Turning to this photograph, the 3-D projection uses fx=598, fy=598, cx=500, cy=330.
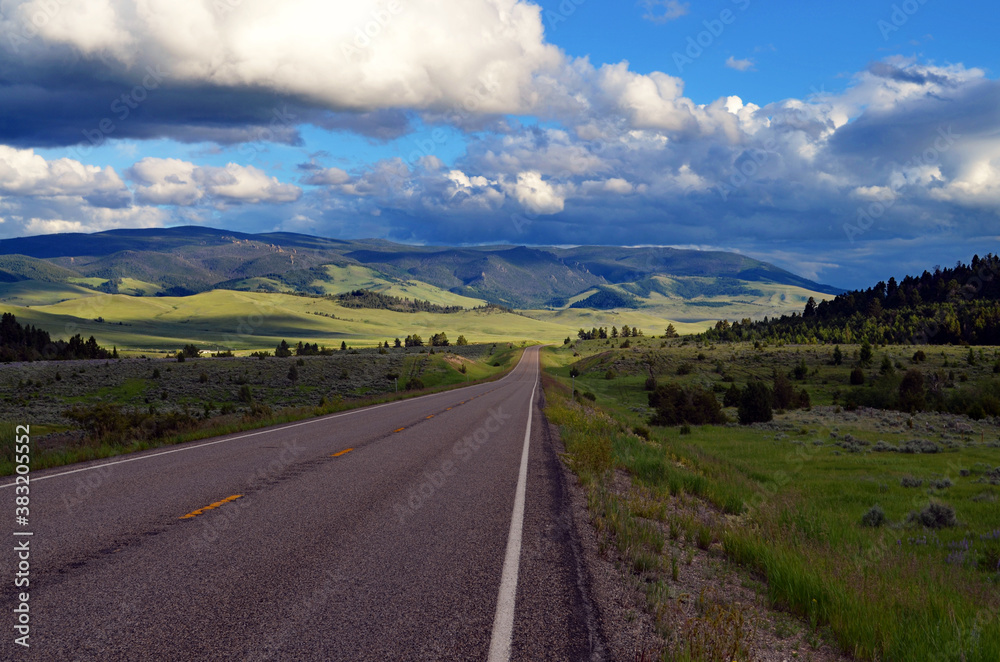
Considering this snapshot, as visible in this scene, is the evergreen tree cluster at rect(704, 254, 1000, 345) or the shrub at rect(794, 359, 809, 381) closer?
the shrub at rect(794, 359, 809, 381)

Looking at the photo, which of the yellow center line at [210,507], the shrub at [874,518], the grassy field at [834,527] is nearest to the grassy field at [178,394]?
the yellow center line at [210,507]

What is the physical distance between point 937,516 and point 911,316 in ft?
398

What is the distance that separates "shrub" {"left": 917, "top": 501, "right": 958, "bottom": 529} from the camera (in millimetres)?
12159

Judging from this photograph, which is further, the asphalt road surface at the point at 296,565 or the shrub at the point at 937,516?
the shrub at the point at 937,516

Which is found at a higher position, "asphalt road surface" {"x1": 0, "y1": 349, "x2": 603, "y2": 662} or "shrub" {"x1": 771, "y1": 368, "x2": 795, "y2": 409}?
"asphalt road surface" {"x1": 0, "y1": 349, "x2": 603, "y2": 662}

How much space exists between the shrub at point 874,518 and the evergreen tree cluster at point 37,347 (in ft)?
336

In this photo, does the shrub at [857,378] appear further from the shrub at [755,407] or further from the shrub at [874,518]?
the shrub at [874,518]

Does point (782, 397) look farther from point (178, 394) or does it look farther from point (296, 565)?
point (178, 394)

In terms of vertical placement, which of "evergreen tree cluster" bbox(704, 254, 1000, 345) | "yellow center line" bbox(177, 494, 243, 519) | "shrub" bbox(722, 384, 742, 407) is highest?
"evergreen tree cluster" bbox(704, 254, 1000, 345)

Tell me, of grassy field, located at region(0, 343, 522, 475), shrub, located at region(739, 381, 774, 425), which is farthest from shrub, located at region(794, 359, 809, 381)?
grassy field, located at region(0, 343, 522, 475)

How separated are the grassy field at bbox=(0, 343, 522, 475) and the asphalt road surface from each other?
5352mm

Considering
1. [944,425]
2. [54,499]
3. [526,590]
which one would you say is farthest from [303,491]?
[944,425]

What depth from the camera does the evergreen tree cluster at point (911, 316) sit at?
10225 cm

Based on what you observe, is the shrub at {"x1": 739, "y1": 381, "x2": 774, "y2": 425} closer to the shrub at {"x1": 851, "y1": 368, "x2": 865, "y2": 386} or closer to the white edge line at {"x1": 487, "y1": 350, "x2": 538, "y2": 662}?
the shrub at {"x1": 851, "y1": 368, "x2": 865, "y2": 386}
